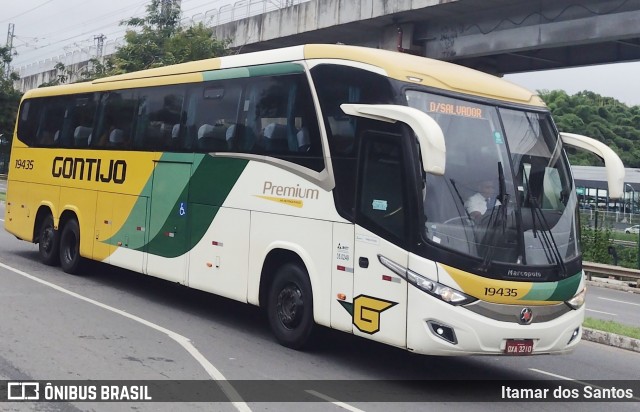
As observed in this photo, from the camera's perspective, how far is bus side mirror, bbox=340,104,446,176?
22.9 ft

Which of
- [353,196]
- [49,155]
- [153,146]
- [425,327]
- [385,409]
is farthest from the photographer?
[49,155]

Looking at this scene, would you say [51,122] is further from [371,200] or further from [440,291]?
[440,291]

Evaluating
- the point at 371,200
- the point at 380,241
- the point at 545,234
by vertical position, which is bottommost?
the point at 380,241

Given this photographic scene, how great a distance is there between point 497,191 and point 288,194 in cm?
271

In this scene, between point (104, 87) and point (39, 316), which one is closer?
point (39, 316)

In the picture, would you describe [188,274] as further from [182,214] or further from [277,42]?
[277,42]

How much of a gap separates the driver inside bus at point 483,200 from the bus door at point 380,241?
67 cm

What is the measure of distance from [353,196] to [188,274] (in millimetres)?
3660

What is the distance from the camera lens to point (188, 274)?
11172 millimetres

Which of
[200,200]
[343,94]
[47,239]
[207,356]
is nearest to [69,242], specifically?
[47,239]

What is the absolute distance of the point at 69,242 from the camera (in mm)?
14562

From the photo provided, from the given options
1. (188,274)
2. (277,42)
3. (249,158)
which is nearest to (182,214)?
(188,274)

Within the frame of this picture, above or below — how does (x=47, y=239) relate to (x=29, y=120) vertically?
below

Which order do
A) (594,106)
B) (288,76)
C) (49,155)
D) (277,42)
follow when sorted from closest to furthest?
(288,76)
(49,155)
(277,42)
(594,106)
